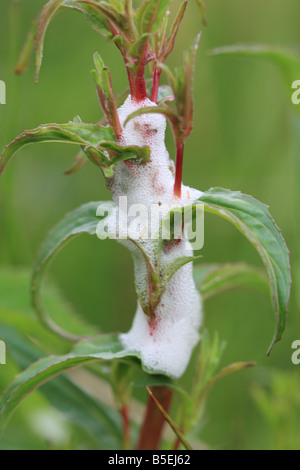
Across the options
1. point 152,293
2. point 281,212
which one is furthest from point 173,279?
point 281,212

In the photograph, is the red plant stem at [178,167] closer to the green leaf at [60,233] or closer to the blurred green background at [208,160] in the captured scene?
the green leaf at [60,233]

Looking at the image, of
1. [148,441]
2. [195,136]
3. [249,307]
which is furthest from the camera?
[195,136]

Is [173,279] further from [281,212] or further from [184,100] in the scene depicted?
[281,212]

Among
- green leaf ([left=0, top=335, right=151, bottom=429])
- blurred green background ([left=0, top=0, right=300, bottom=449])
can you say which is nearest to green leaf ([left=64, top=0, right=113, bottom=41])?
green leaf ([left=0, top=335, right=151, bottom=429])

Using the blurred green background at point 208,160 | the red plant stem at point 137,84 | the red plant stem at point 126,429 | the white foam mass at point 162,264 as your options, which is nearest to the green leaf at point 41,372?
the white foam mass at point 162,264

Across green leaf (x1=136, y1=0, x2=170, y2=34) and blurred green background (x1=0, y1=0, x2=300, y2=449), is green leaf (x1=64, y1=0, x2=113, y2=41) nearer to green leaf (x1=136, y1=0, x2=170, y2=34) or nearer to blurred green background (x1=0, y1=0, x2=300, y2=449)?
green leaf (x1=136, y1=0, x2=170, y2=34)

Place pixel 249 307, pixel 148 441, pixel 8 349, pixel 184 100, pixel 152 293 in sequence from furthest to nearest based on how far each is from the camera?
pixel 249 307 < pixel 8 349 < pixel 148 441 < pixel 152 293 < pixel 184 100

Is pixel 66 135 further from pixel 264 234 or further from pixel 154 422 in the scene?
pixel 154 422
